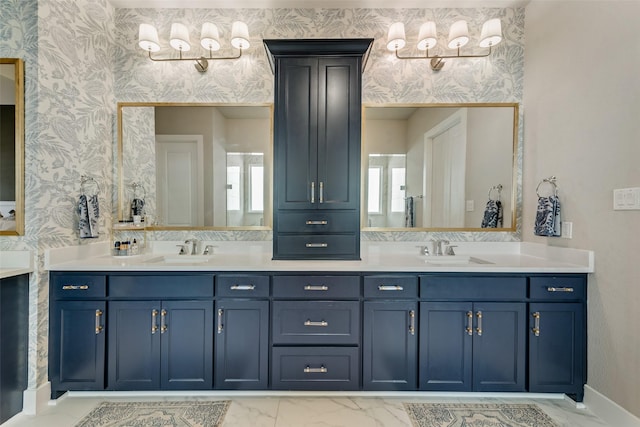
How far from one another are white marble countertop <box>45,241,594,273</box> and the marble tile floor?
81 centimetres

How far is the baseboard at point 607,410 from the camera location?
5.17ft

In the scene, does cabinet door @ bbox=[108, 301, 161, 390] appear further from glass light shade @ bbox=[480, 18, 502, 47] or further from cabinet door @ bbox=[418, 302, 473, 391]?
glass light shade @ bbox=[480, 18, 502, 47]

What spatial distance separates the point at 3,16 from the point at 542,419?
12.8 ft

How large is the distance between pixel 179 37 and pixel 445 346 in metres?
2.82

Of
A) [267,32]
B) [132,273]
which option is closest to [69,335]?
[132,273]

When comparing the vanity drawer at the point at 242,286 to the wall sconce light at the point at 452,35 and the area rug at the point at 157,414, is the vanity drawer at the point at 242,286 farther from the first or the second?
the wall sconce light at the point at 452,35

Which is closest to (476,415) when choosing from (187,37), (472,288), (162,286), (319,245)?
(472,288)

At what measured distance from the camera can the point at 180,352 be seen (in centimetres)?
184

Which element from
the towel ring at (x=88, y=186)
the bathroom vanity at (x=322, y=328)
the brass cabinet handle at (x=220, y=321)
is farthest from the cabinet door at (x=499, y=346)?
the towel ring at (x=88, y=186)

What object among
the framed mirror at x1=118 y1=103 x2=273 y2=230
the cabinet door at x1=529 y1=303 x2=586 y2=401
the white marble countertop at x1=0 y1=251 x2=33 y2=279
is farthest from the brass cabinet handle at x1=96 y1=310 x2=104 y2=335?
the cabinet door at x1=529 y1=303 x2=586 y2=401

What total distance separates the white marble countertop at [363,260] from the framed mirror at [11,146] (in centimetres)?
29

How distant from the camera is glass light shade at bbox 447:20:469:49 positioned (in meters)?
2.23

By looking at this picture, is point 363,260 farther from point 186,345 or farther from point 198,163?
point 198,163

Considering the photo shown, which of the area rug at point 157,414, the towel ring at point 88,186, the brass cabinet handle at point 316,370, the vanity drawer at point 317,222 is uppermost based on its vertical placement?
the towel ring at point 88,186
